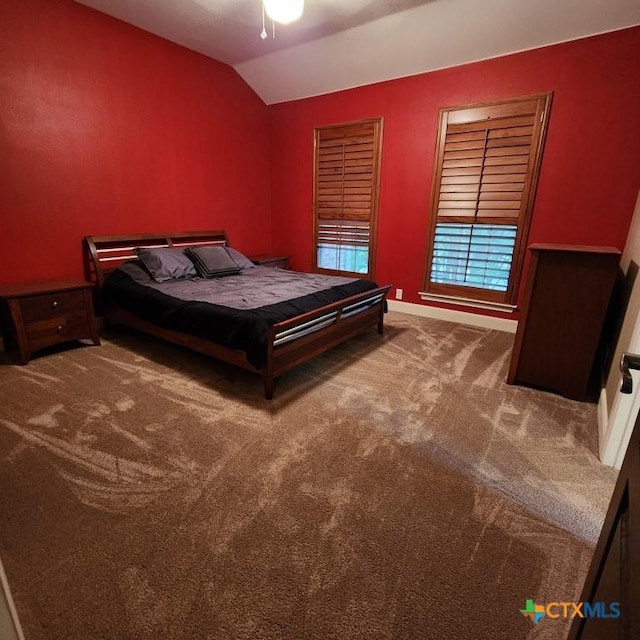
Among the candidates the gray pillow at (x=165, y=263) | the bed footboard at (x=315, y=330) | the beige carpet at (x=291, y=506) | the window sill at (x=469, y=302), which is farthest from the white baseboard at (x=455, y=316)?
the gray pillow at (x=165, y=263)

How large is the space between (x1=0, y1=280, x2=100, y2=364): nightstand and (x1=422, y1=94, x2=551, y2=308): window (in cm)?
351

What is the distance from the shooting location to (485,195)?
352 cm

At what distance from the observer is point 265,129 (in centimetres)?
486

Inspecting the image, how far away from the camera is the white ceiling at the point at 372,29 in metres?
2.79

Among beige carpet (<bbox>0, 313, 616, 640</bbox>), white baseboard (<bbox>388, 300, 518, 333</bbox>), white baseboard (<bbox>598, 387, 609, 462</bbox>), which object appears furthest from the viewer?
white baseboard (<bbox>388, 300, 518, 333</bbox>)

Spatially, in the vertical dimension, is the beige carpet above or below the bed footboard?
below

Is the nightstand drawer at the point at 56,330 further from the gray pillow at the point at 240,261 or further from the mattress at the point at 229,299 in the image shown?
the gray pillow at the point at 240,261

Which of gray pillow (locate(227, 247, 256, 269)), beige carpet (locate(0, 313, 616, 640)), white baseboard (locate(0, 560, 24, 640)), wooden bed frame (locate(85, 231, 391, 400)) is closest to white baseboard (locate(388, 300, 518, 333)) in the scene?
wooden bed frame (locate(85, 231, 391, 400))

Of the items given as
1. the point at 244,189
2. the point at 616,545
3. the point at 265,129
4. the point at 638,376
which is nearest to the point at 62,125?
the point at 244,189

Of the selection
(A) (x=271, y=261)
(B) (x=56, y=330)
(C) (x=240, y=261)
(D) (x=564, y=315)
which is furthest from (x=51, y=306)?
(D) (x=564, y=315)

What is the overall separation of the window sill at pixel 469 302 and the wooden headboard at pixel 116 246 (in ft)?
9.30

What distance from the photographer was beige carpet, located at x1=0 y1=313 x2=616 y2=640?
1082 millimetres

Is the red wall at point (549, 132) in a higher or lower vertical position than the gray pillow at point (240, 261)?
higher

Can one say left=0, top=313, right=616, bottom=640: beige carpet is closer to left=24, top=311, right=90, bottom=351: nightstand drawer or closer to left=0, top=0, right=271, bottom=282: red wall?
left=24, top=311, right=90, bottom=351: nightstand drawer
